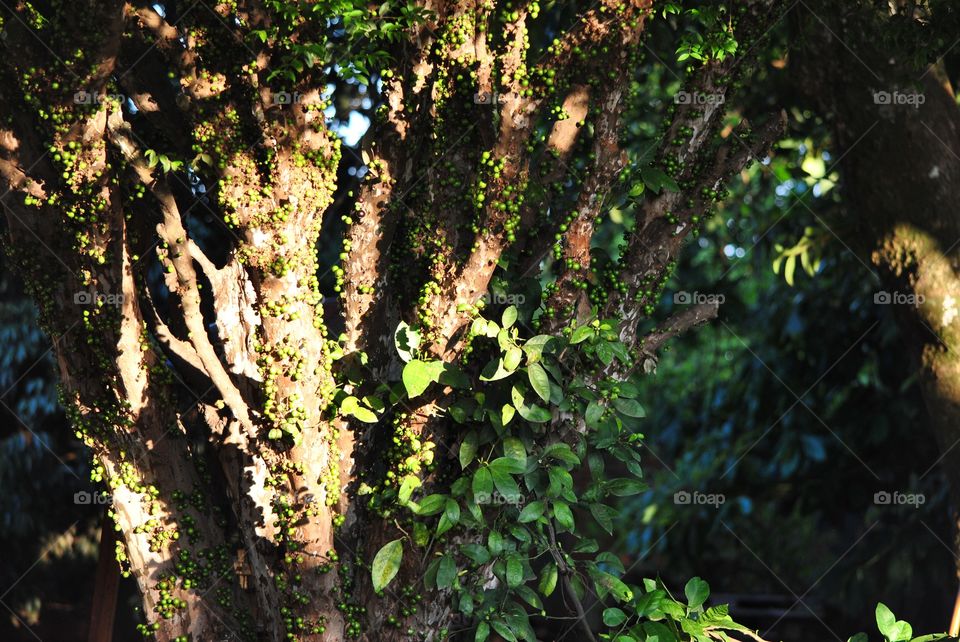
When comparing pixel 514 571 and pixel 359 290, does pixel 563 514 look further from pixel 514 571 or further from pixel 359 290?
pixel 359 290

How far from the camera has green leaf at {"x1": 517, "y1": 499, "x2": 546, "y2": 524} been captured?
206 cm

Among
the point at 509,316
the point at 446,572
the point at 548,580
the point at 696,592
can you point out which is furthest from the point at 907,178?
the point at 446,572

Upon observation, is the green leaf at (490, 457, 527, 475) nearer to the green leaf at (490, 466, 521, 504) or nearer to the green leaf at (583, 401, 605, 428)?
the green leaf at (490, 466, 521, 504)

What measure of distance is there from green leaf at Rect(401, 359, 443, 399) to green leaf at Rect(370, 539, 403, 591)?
0.34 metres

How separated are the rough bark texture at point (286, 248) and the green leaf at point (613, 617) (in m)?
0.43

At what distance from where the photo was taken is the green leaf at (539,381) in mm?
1993

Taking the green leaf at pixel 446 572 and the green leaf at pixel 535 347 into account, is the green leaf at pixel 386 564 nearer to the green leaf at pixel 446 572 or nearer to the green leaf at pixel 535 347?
the green leaf at pixel 446 572

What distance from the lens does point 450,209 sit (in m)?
2.21

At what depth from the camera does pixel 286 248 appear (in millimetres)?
2008


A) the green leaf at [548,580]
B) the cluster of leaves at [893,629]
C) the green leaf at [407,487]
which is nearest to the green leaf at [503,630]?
the green leaf at [548,580]

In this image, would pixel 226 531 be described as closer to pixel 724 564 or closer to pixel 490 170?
pixel 490 170

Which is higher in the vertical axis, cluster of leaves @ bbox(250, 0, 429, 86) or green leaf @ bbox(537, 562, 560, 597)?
cluster of leaves @ bbox(250, 0, 429, 86)

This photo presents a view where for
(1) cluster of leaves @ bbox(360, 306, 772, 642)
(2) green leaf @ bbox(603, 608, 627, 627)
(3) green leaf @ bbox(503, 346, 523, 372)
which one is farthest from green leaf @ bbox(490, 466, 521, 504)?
(2) green leaf @ bbox(603, 608, 627, 627)

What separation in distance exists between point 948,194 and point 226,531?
2.51 meters
